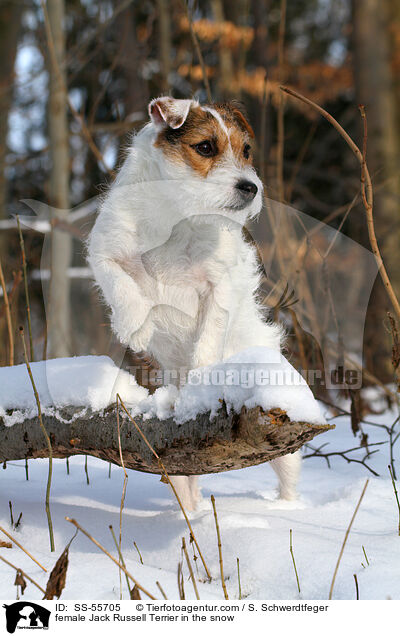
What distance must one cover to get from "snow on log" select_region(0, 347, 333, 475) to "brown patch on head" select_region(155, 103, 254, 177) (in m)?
0.94

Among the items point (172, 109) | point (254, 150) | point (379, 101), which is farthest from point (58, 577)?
point (379, 101)

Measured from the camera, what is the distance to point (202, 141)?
8.20ft

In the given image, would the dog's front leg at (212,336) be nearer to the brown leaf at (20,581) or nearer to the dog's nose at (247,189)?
the dog's nose at (247,189)

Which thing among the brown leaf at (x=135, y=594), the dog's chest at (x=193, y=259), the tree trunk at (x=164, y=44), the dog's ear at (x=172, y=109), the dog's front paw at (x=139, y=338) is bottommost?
the brown leaf at (x=135, y=594)

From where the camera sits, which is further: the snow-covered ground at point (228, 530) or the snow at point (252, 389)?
the snow-covered ground at point (228, 530)

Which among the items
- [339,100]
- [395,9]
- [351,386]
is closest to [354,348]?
[351,386]

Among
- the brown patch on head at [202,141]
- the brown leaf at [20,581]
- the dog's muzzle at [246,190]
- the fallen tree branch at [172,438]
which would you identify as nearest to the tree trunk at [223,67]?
the brown patch on head at [202,141]

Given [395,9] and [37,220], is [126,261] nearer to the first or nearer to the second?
[37,220]

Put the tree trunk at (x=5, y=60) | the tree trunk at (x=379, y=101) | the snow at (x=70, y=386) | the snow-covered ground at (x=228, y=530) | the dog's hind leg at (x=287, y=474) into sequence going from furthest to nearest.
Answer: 1. the tree trunk at (x=5, y=60)
2. the tree trunk at (x=379, y=101)
3. the dog's hind leg at (x=287, y=474)
4. the snow at (x=70, y=386)
5. the snow-covered ground at (x=228, y=530)

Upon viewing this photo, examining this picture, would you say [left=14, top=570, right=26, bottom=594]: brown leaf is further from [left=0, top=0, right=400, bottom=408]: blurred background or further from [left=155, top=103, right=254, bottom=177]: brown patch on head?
[left=155, top=103, right=254, bottom=177]: brown patch on head

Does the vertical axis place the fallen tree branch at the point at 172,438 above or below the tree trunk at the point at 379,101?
below
